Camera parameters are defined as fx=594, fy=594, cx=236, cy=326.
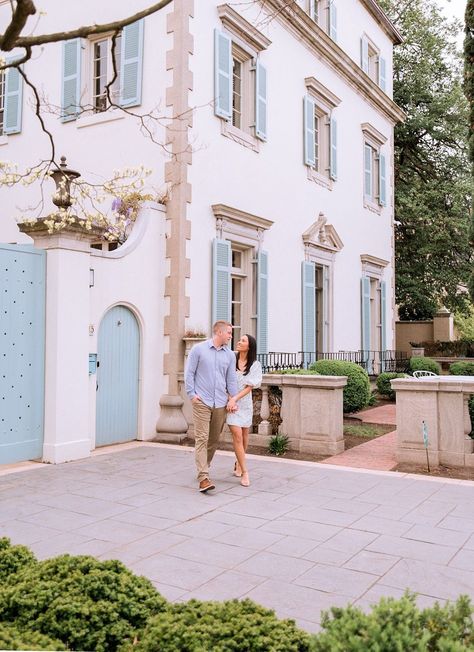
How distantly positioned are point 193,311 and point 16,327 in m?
3.42

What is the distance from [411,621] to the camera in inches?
82.6

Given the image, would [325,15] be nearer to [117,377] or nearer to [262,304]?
[262,304]

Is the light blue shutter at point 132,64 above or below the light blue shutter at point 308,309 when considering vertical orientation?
above

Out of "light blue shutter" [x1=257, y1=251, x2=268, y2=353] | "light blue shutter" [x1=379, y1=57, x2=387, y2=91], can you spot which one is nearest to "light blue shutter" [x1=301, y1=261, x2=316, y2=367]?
"light blue shutter" [x1=257, y1=251, x2=268, y2=353]

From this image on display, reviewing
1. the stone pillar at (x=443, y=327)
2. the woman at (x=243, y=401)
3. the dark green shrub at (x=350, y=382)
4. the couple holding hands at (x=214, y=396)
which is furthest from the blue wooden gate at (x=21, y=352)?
the stone pillar at (x=443, y=327)

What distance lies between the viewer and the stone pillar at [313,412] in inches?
347

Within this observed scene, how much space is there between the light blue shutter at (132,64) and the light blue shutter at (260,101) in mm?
2698

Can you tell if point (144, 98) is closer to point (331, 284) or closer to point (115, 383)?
point (115, 383)

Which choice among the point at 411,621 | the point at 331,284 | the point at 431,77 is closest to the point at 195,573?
the point at 411,621

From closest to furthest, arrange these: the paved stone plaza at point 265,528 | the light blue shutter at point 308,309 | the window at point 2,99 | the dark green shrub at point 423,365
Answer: the paved stone plaza at point 265,528
the window at point 2,99
the light blue shutter at point 308,309
the dark green shrub at point 423,365

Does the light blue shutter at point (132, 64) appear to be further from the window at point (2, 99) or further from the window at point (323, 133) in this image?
the window at point (323, 133)

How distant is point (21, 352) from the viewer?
793cm

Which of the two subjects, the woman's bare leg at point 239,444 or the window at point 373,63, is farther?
the window at point 373,63

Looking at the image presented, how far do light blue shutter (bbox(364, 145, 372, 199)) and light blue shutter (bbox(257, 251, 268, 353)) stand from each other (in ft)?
23.1
